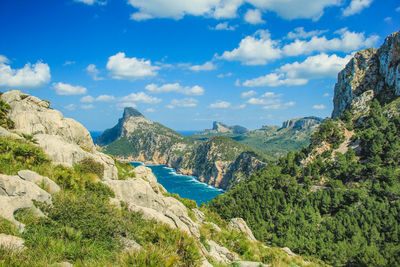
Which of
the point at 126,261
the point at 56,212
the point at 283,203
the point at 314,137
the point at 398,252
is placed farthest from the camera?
the point at 314,137

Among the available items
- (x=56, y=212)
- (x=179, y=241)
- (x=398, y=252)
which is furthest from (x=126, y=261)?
(x=398, y=252)

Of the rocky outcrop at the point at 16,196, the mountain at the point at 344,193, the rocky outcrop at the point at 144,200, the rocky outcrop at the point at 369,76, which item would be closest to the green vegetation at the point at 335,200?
the mountain at the point at 344,193

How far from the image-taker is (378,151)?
212ft

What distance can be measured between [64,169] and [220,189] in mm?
152897

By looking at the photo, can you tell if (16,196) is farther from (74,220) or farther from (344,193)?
(344,193)

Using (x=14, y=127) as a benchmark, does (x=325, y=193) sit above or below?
below

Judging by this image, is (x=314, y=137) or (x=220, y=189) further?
(x=220, y=189)

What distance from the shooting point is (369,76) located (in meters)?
107

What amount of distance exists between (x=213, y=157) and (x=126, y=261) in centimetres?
18449

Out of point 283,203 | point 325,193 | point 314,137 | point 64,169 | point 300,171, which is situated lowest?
point 283,203

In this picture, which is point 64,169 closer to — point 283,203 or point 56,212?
point 56,212

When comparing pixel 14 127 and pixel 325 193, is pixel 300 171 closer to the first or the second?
pixel 325 193

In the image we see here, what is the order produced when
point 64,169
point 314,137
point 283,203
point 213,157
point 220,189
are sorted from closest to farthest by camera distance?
point 64,169
point 283,203
point 314,137
point 220,189
point 213,157

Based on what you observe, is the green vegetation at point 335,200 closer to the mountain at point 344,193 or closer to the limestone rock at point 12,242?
the mountain at point 344,193
